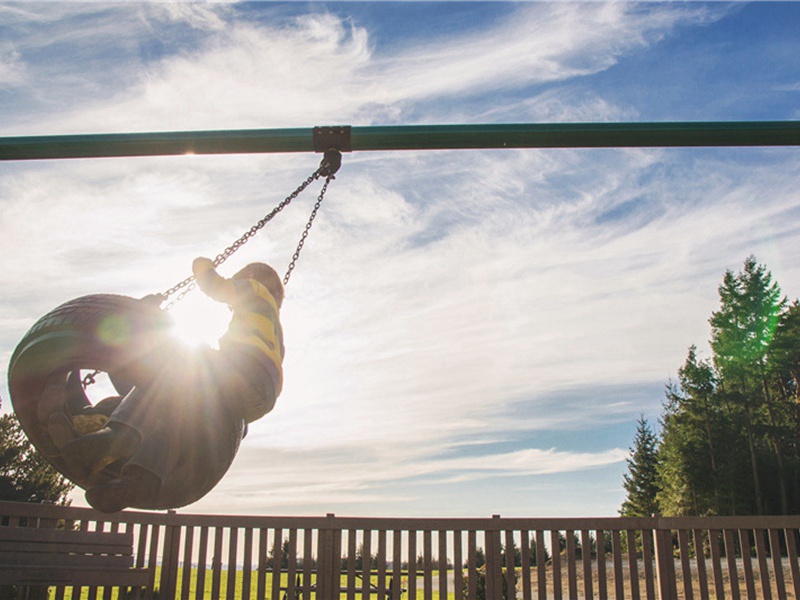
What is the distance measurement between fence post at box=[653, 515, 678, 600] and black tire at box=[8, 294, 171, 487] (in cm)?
541

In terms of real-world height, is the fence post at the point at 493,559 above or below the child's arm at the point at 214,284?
below

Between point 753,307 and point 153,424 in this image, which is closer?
point 153,424

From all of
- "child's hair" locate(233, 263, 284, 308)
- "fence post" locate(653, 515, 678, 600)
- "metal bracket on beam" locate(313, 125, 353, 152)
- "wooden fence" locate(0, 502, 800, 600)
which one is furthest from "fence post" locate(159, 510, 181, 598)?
"fence post" locate(653, 515, 678, 600)

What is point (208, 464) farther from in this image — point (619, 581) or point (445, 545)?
point (619, 581)

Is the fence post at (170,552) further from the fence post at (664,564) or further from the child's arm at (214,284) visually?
the fence post at (664,564)

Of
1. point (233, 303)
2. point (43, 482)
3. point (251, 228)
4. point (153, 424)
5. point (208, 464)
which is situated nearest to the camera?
point (153, 424)

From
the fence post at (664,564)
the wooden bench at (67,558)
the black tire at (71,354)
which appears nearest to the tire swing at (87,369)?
the black tire at (71,354)

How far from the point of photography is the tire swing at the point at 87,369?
265 cm

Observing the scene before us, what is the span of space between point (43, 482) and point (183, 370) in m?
30.4

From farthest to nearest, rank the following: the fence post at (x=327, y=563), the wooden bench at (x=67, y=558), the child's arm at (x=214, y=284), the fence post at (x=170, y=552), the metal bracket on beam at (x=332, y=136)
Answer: the fence post at (x=170, y=552) < the fence post at (x=327, y=563) < the wooden bench at (x=67, y=558) < the metal bracket on beam at (x=332, y=136) < the child's arm at (x=214, y=284)

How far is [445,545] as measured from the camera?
6211 mm

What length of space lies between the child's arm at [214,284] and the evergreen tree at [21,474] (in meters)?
28.5

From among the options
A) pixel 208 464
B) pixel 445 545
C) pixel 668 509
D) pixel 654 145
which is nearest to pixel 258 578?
pixel 445 545

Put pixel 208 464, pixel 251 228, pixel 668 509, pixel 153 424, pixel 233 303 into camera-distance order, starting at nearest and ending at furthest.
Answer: pixel 153 424, pixel 208 464, pixel 233 303, pixel 251 228, pixel 668 509
